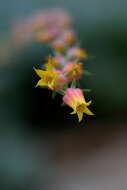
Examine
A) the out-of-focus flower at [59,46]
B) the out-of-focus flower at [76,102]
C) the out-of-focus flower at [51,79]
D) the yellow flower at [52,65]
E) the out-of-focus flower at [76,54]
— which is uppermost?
the out-of-focus flower at [59,46]

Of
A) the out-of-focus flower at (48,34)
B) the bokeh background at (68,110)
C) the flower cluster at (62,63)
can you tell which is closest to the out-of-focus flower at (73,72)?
the flower cluster at (62,63)

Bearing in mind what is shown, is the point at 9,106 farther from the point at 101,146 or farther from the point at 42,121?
the point at 101,146

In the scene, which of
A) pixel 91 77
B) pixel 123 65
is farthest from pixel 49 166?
pixel 123 65

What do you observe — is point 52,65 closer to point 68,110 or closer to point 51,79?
point 51,79

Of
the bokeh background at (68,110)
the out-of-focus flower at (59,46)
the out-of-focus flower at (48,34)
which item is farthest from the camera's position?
the bokeh background at (68,110)

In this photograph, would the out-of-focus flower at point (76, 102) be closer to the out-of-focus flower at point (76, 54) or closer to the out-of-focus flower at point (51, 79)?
the out-of-focus flower at point (51, 79)

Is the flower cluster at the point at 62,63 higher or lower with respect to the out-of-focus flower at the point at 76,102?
higher

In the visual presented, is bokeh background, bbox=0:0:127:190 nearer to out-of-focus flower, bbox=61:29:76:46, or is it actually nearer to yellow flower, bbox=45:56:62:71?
out-of-focus flower, bbox=61:29:76:46

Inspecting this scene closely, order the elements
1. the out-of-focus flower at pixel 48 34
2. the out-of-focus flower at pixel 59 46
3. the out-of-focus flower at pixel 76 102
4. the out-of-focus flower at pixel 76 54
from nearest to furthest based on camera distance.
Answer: the out-of-focus flower at pixel 76 102
the out-of-focus flower at pixel 76 54
the out-of-focus flower at pixel 59 46
the out-of-focus flower at pixel 48 34
